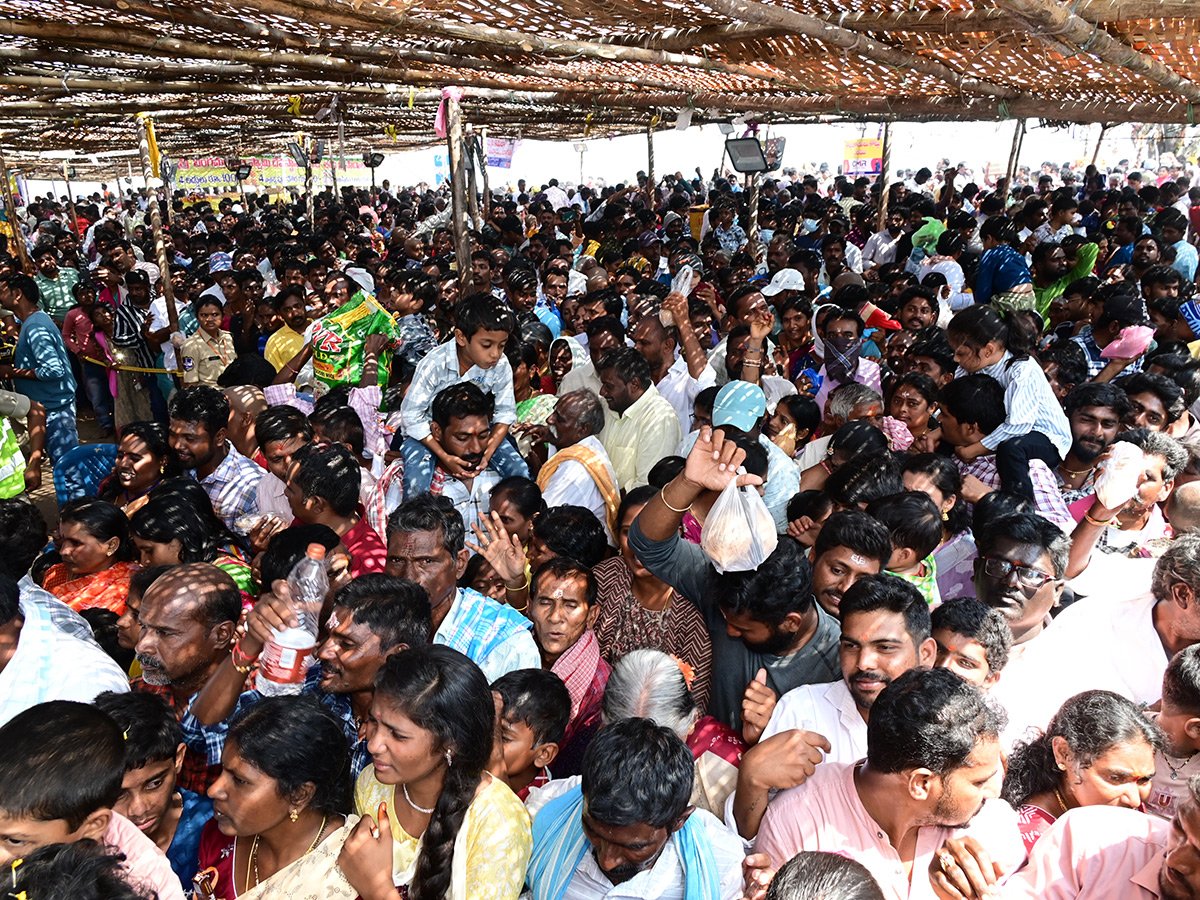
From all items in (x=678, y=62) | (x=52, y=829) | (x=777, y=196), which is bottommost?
(x=777, y=196)

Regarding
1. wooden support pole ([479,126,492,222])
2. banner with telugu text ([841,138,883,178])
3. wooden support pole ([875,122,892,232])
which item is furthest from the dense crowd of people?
banner with telugu text ([841,138,883,178])

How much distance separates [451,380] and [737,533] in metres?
2.32

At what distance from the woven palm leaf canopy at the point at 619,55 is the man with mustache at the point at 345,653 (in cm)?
286

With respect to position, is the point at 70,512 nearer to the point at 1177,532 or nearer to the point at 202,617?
the point at 202,617

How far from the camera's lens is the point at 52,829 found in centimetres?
171

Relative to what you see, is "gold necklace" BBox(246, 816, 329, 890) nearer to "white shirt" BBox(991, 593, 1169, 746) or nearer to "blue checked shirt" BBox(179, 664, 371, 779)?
"blue checked shirt" BBox(179, 664, 371, 779)

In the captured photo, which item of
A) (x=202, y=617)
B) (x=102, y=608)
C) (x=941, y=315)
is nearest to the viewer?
(x=202, y=617)

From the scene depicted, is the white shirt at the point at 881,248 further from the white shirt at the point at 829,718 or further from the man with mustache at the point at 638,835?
the man with mustache at the point at 638,835

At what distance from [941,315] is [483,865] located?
6.02m

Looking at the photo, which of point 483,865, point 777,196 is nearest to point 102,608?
point 483,865

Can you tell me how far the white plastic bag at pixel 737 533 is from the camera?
7.22 feet

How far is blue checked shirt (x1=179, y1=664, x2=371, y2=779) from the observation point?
237cm

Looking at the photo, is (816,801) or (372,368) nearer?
(816,801)

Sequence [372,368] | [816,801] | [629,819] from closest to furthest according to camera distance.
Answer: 1. [629,819]
2. [816,801]
3. [372,368]
